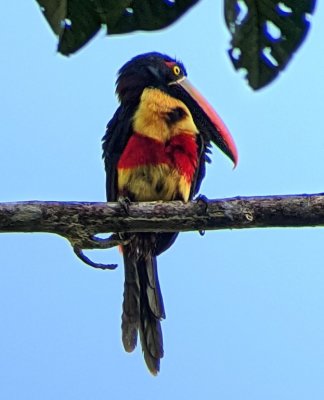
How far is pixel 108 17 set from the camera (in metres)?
1.40

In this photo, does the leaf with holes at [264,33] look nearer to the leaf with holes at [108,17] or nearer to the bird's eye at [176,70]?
the leaf with holes at [108,17]

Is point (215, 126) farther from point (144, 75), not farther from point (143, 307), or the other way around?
point (143, 307)

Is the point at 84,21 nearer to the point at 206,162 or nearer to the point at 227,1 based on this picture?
the point at 227,1

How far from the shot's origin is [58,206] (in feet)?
9.68

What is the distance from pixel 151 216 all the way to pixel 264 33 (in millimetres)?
1760

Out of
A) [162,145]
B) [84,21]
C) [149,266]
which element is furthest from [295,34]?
[149,266]

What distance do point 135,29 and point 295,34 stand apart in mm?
275

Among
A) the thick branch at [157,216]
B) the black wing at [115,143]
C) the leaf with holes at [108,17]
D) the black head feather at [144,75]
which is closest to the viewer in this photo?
the leaf with holes at [108,17]

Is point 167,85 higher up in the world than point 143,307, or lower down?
higher up

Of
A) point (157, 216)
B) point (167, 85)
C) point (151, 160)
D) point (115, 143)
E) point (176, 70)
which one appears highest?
point (176, 70)

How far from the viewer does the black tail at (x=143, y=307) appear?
459cm

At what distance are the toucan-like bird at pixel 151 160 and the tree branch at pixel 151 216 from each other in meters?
1.20

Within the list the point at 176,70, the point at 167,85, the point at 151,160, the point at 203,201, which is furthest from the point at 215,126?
the point at 203,201

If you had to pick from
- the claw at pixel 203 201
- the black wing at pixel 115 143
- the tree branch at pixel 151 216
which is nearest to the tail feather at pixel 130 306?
Answer: the black wing at pixel 115 143
